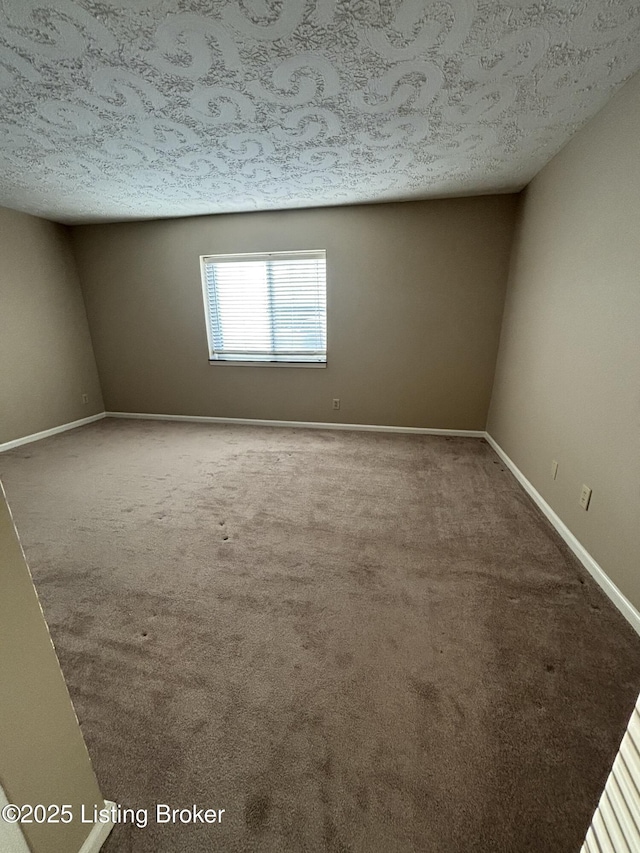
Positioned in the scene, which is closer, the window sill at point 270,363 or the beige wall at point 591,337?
the beige wall at point 591,337

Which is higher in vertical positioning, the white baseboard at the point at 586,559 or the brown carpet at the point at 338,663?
the white baseboard at the point at 586,559

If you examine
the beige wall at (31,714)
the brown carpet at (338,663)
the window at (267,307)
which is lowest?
the brown carpet at (338,663)

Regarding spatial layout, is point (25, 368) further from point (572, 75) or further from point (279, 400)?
point (572, 75)

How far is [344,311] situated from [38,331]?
11.3 ft

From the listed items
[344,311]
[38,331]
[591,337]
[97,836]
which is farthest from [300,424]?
[97,836]

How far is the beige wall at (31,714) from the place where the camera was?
587 millimetres

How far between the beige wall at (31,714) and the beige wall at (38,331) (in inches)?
154

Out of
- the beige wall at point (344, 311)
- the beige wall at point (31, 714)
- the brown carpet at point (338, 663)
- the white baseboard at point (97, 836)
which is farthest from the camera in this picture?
the beige wall at point (344, 311)

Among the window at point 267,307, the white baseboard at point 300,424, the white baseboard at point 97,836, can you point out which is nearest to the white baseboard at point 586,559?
the white baseboard at point 300,424

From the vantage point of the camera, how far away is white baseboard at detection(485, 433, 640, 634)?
1450 mm

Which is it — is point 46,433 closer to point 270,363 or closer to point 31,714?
point 270,363

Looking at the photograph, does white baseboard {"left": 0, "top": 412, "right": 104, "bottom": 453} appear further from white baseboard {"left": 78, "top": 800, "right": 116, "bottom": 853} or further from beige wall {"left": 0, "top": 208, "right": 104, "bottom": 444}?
Answer: white baseboard {"left": 78, "top": 800, "right": 116, "bottom": 853}

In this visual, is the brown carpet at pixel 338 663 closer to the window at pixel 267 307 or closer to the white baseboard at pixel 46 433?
the white baseboard at pixel 46 433

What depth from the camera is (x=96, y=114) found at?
173 centimetres
